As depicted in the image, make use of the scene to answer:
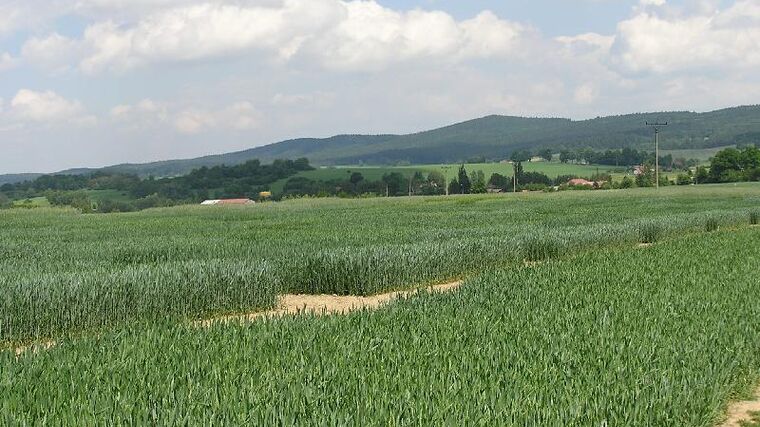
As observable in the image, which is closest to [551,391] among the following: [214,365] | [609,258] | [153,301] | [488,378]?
[488,378]

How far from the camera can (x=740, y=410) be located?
8.83 metres

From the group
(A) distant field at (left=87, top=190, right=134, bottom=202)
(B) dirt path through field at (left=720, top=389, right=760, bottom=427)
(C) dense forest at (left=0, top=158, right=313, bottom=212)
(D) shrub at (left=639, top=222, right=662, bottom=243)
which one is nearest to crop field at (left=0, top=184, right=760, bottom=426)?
(B) dirt path through field at (left=720, top=389, right=760, bottom=427)

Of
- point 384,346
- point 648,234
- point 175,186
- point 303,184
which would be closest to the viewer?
point 384,346

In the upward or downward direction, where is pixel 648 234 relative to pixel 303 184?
upward

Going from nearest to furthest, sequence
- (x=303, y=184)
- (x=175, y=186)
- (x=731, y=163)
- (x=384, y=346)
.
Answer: (x=384, y=346) → (x=731, y=163) → (x=303, y=184) → (x=175, y=186)

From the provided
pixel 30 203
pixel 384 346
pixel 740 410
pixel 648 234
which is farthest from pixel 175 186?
pixel 740 410

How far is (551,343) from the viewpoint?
9.70 m

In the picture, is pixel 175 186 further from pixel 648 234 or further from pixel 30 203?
pixel 648 234

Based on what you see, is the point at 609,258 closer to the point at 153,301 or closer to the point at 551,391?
the point at 153,301

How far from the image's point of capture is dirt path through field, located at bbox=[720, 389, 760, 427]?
27.6 feet

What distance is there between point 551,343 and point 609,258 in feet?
40.7

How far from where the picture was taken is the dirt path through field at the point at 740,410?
840cm

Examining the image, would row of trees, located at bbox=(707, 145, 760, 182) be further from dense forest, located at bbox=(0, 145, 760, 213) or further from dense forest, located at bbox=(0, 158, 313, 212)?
dense forest, located at bbox=(0, 158, 313, 212)

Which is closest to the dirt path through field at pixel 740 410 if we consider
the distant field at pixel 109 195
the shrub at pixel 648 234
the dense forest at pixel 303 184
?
the shrub at pixel 648 234
